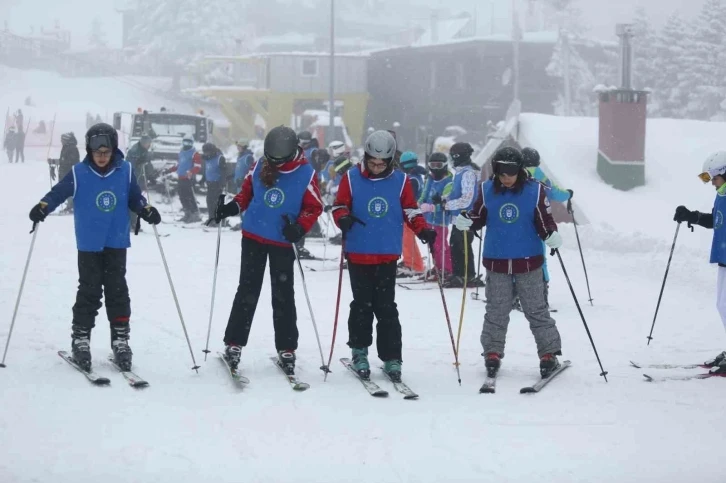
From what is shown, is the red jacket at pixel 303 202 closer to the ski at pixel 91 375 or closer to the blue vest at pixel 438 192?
the ski at pixel 91 375

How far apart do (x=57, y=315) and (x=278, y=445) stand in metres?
4.28

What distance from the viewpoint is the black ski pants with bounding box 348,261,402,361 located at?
6.54 m

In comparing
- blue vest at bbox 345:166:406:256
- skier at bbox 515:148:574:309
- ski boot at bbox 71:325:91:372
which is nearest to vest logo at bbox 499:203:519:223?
blue vest at bbox 345:166:406:256

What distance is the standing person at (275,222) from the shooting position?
21.2ft

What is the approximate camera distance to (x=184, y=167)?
17906 mm

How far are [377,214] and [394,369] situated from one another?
1.07 meters

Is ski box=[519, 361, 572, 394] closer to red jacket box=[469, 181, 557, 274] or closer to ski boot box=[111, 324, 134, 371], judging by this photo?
red jacket box=[469, 181, 557, 274]

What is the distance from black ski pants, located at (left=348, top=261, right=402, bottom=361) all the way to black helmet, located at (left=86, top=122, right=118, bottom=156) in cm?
181

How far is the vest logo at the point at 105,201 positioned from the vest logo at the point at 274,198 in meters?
1.04

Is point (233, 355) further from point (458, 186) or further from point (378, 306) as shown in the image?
point (458, 186)

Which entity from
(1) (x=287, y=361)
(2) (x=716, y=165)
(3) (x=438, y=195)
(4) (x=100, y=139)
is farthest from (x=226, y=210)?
(3) (x=438, y=195)

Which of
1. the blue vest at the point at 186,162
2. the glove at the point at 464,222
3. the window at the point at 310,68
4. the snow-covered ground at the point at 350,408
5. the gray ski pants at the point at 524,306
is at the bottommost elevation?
the snow-covered ground at the point at 350,408

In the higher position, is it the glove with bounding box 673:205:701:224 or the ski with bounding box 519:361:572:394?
the glove with bounding box 673:205:701:224

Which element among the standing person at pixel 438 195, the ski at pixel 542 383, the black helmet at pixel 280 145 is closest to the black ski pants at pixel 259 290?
the black helmet at pixel 280 145
